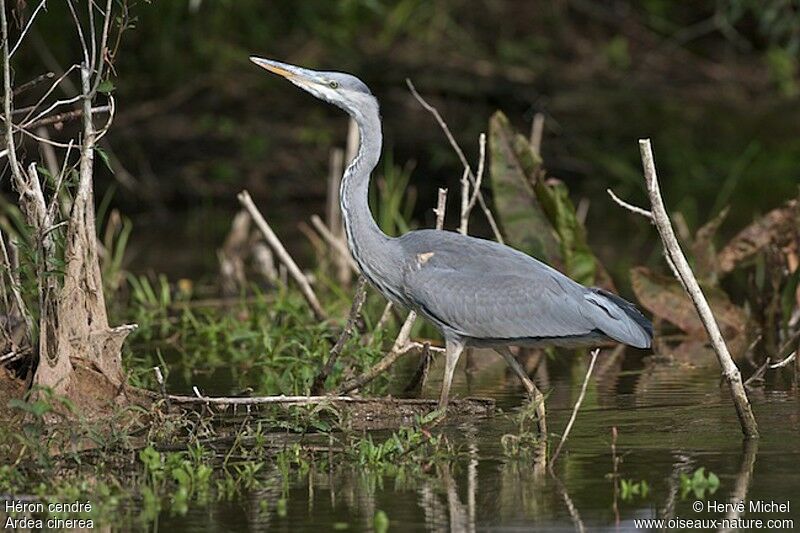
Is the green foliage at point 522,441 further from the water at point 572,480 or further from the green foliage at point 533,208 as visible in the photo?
the green foliage at point 533,208

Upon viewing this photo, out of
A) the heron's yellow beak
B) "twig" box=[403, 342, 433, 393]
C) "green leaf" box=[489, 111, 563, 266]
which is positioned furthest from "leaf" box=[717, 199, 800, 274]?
the heron's yellow beak

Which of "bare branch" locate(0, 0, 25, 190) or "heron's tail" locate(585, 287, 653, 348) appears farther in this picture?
"heron's tail" locate(585, 287, 653, 348)

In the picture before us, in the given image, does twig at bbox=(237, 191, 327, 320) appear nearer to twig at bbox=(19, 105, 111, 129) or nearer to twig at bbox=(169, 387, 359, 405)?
twig at bbox=(169, 387, 359, 405)

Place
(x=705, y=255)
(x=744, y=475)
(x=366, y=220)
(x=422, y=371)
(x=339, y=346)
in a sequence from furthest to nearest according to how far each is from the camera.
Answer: (x=705, y=255) < (x=422, y=371) < (x=339, y=346) < (x=366, y=220) < (x=744, y=475)

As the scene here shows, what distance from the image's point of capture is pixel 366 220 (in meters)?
6.79

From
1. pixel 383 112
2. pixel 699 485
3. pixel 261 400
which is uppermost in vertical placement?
pixel 383 112

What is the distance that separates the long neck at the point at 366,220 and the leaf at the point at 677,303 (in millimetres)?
2489

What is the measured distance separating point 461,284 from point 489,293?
12 cm

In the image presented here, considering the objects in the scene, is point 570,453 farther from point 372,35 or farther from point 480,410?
point 372,35

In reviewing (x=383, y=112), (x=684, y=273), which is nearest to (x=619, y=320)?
(x=684, y=273)

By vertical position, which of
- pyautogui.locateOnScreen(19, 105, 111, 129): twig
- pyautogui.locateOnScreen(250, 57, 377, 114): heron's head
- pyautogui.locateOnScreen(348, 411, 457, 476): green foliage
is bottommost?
pyautogui.locateOnScreen(348, 411, 457, 476): green foliage

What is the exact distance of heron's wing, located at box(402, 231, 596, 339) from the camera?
21.7 ft

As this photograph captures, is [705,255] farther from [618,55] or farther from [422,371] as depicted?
[618,55]

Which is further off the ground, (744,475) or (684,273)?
(684,273)
